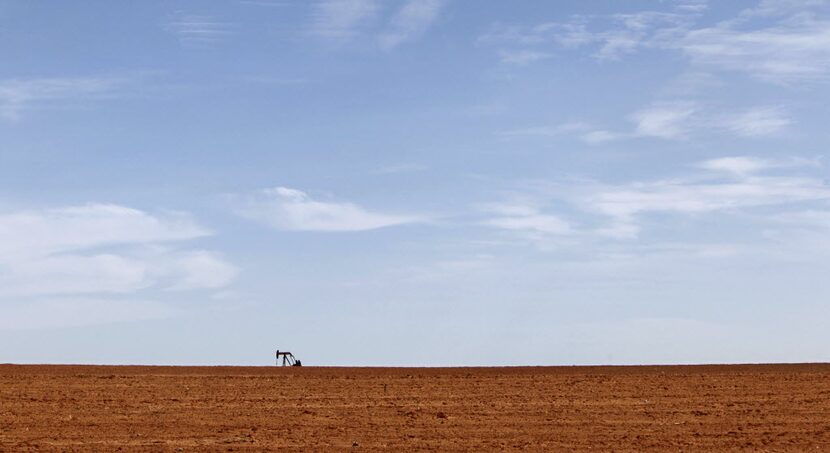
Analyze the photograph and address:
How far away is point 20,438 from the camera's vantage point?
78.8ft

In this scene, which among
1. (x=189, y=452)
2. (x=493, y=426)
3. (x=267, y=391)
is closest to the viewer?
(x=189, y=452)

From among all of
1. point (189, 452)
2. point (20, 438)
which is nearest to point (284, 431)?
point (189, 452)

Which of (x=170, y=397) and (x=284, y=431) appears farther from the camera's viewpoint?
(x=170, y=397)

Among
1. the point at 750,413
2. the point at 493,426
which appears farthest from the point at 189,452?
the point at 750,413

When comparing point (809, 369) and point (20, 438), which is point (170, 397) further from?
point (809, 369)

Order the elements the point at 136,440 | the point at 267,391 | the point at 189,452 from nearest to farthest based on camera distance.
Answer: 1. the point at 189,452
2. the point at 136,440
3. the point at 267,391

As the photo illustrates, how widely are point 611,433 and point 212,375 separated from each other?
1870cm

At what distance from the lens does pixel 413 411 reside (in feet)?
92.1

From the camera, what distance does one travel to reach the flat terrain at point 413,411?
23.4 meters

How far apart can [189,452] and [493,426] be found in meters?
6.74

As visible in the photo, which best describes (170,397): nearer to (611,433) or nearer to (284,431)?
(284,431)

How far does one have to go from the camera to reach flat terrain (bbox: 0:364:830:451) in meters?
23.4

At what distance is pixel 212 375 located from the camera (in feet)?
130

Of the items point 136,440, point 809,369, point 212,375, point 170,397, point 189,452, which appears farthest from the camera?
point 809,369
